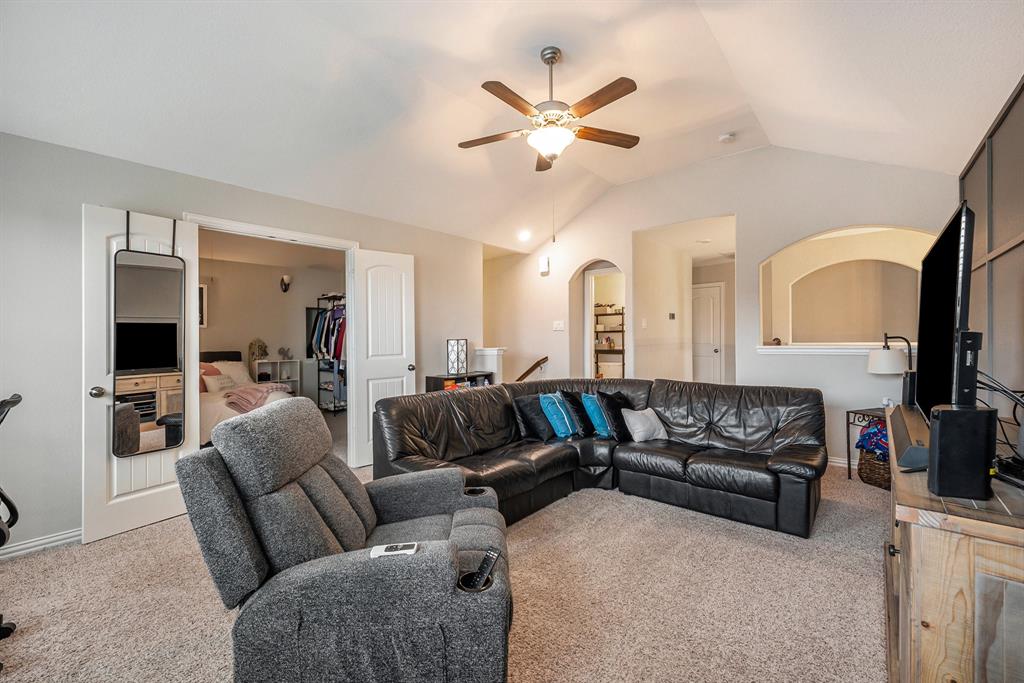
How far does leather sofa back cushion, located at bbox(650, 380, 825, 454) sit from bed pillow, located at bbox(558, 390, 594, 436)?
607mm

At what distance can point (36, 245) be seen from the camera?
272 cm

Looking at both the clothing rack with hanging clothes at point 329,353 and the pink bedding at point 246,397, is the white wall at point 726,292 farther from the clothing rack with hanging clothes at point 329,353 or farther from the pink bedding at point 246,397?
the pink bedding at point 246,397

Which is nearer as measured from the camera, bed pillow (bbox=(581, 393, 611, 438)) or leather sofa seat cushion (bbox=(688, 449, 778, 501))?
leather sofa seat cushion (bbox=(688, 449, 778, 501))

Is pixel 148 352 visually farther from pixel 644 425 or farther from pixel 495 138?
pixel 644 425

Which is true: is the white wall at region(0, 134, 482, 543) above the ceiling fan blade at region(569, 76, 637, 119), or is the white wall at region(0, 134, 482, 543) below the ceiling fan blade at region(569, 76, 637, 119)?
below

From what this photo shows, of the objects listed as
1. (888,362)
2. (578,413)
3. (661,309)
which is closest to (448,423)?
(578,413)

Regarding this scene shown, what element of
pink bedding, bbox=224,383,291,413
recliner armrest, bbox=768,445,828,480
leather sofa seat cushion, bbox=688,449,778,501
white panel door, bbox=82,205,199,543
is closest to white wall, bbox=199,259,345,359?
pink bedding, bbox=224,383,291,413

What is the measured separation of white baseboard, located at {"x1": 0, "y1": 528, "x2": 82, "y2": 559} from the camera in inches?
104

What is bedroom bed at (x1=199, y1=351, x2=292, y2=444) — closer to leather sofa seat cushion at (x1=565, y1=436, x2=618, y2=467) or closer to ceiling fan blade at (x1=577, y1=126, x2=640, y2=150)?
leather sofa seat cushion at (x1=565, y1=436, x2=618, y2=467)

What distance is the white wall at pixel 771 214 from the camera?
4.02 metres

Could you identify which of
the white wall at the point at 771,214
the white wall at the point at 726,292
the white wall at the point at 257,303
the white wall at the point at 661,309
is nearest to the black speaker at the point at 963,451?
the white wall at the point at 771,214

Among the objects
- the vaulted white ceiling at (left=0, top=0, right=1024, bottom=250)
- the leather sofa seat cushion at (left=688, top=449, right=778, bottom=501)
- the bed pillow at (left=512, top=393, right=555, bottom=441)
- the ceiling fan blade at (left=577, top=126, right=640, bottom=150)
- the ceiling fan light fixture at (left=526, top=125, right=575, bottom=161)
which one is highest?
the vaulted white ceiling at (left=0, top=0, right=1024, bottom=250)

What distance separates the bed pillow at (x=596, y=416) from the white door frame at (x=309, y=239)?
216 cm

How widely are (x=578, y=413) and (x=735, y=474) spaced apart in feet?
4.02
